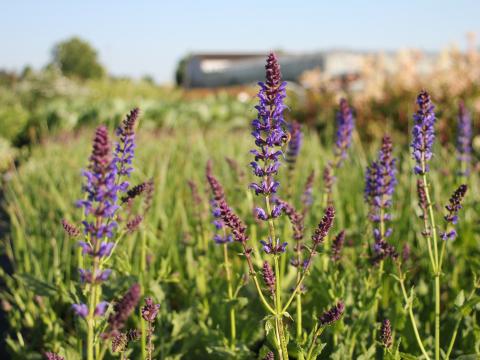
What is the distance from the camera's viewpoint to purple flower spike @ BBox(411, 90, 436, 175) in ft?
7.32

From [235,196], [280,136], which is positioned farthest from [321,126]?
[280,136]

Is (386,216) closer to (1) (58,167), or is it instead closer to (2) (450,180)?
(2) (450,180)

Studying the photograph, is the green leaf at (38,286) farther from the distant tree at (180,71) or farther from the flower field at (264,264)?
the distant tree at (180,71)

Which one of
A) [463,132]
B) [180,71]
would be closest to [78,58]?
[180,71]

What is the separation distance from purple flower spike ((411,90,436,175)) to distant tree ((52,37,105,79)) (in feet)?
316

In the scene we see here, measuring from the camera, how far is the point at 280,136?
1.81m

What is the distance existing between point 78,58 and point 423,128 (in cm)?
10063

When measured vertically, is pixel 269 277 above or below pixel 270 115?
below

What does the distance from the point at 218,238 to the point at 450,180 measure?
9.50 ft

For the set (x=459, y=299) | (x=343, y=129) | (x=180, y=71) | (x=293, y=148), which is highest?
(x=180, y=71)

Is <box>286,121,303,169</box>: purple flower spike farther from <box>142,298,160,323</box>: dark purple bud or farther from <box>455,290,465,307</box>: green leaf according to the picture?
<box>142,298,160,323</box>: dark purple bud

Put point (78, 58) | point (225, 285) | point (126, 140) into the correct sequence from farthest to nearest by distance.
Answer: point (78, 58) < point (225, 285) < point (126, 140)

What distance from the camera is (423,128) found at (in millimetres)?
2279

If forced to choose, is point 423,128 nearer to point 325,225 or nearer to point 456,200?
point 456,200
